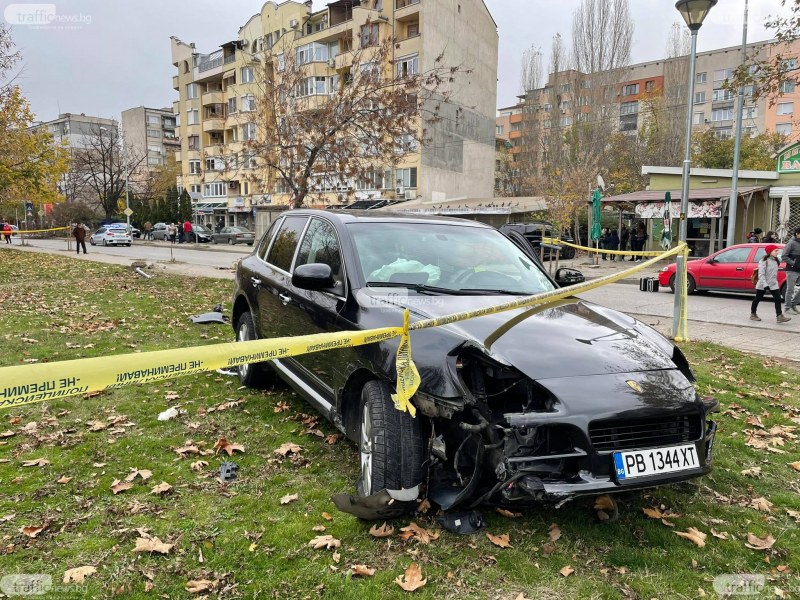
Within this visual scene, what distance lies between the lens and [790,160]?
2158 cm

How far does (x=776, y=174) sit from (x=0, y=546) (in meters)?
27.6

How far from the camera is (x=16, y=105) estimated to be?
66.6 ft

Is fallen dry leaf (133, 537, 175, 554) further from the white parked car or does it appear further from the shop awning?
the white parked car

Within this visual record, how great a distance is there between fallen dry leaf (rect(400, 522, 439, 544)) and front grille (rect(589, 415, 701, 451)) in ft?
3.29

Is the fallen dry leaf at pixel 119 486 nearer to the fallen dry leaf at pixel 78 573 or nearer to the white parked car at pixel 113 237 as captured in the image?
the fallen dry leaf at pixel 78 573

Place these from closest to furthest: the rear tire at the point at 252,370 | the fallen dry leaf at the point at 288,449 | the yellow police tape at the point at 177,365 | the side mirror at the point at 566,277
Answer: the yellow police tape at the point at 177,365 < the fallen dry leaf at the point at 288,449 < the side mirror at the point at 566,277 < the rear tire at the point at 252,370

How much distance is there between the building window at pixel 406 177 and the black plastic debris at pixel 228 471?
40553 mm

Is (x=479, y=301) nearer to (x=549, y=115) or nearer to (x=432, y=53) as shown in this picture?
(x=432, y=53)

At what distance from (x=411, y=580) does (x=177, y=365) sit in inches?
58.1

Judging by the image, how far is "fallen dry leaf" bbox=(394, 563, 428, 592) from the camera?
2668 millimetres

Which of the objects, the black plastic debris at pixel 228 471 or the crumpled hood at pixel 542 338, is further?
the black plastic debris at pixel 228 471

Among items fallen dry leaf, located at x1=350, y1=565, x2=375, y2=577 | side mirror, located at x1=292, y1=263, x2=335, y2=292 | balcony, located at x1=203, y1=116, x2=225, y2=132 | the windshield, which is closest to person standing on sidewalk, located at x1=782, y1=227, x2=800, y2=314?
the windshield

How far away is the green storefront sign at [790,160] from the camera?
833 inches

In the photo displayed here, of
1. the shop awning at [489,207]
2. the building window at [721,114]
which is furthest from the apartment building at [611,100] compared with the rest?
the shop awning at [489,207]
